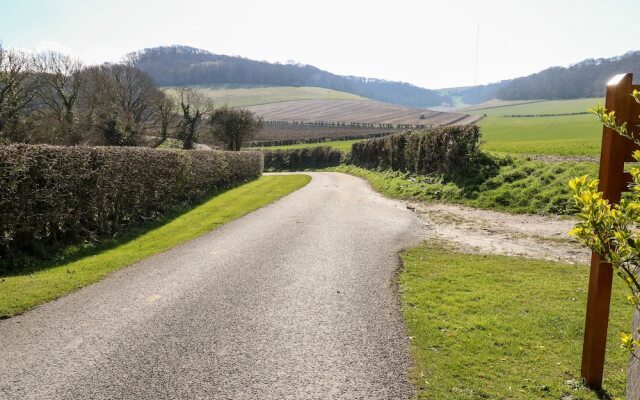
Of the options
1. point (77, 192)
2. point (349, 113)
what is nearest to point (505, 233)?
point (77, 192)

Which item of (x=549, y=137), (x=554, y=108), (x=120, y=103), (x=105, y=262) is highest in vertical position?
(x=554, y=108)

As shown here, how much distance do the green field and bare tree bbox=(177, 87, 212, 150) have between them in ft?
294

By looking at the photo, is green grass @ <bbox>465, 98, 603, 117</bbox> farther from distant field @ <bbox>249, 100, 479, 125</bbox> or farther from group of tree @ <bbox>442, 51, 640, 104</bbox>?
group of tree @ <bbox>442, 51, 640, 104</bbox>

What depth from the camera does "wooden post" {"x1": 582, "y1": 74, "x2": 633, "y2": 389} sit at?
4.32 meters

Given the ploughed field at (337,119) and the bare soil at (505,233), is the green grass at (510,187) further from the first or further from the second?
the ploughed field at (337,119)

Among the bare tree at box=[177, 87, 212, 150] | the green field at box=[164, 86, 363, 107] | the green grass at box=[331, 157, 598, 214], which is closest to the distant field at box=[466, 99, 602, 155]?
the green grass at box=[331, 157, 598, 214]

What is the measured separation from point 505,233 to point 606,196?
10207mm

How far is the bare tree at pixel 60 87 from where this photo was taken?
3962 centimetres

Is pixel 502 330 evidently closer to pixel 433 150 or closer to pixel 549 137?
pixel 433 150

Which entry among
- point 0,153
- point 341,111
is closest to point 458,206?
point 0,153

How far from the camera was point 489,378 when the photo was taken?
499 centimetres

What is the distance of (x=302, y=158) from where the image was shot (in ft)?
210

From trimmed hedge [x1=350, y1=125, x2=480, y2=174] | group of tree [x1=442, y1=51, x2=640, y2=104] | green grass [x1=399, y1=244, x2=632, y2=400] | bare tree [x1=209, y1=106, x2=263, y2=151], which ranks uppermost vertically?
group of tree [x1=442, y1=51, x2=640, y2=104]

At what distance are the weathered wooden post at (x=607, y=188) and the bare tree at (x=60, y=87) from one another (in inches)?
1603
